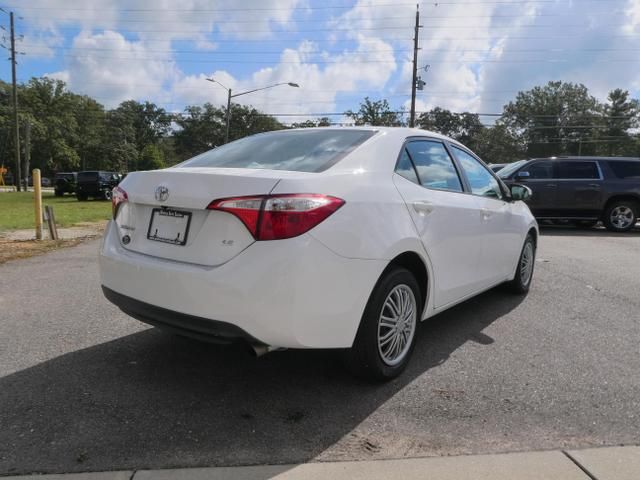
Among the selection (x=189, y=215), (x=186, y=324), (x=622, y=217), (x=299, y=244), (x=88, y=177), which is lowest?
(x=186, y=324)

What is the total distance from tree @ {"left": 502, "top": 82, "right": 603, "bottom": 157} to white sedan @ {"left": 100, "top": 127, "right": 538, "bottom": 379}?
84.0 meters

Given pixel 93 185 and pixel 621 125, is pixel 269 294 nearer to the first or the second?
pixel 93 185

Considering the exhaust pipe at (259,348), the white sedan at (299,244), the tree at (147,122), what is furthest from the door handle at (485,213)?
the tree at (147,122)

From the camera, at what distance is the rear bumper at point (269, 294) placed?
2482 mm

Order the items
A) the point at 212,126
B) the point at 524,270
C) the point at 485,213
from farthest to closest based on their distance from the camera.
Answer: the point at 212,126 < the point at 524,270 < the point at 485,213

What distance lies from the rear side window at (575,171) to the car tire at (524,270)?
8006 mm

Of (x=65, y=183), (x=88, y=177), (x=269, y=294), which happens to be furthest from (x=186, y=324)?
(x=65, y=183)

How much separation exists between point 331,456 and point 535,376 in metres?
1.72

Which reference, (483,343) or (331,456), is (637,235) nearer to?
(483,343)

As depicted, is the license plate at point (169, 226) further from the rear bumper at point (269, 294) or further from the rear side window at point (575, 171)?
the rear side window at point (575, 171)

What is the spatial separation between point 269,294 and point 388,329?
1026 mm

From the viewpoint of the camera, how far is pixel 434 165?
12.5 ft

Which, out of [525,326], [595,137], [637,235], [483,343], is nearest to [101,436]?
[483,343]

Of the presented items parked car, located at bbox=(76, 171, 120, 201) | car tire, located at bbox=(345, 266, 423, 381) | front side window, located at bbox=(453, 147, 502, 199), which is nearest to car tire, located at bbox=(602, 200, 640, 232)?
front side window, located at bbox=(453, 147, 502, 199)
